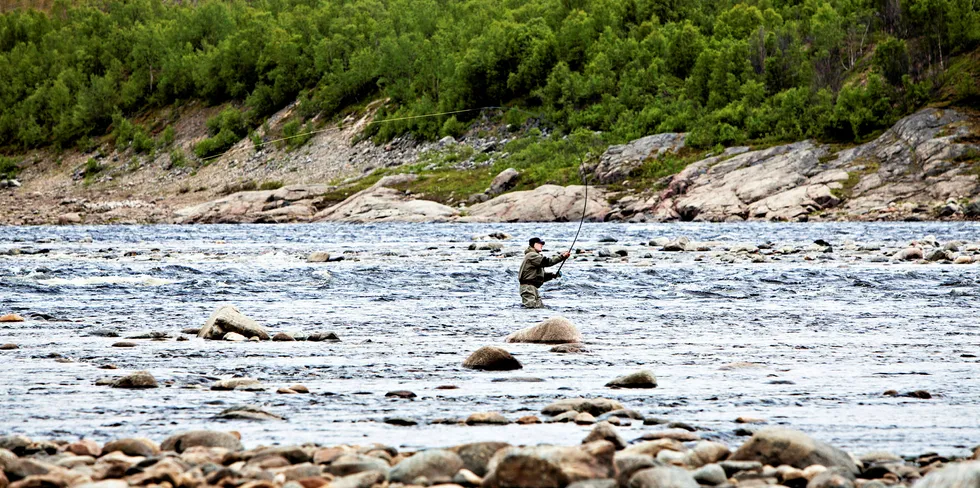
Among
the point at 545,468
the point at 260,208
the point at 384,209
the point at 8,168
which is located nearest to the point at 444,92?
the point at 260,208

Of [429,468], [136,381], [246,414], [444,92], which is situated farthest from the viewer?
[444,92]

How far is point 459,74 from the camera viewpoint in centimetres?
11050

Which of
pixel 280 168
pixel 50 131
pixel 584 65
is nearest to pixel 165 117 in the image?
pixel 50 131

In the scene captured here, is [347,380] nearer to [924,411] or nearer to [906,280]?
[924,411]

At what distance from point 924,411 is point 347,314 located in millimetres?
10105

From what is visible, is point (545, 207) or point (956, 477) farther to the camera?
point (545, 207)

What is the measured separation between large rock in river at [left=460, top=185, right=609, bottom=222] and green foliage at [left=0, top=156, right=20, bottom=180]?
3263 inches

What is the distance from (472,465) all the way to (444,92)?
10967cm

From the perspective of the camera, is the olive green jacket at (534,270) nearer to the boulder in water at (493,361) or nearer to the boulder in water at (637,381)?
the boulder in water at (493,361)

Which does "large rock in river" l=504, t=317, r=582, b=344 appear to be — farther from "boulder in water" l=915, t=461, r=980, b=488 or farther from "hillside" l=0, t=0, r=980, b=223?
"hillside" l=0, t=0, r=980, b=223

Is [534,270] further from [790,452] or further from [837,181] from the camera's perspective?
[837,181]

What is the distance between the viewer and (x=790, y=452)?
5.75 m

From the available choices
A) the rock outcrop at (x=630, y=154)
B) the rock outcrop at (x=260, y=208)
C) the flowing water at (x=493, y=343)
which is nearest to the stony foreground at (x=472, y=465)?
the flowing water at (x=493, y=343)

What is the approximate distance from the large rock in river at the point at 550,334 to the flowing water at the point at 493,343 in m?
0.27
